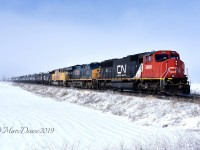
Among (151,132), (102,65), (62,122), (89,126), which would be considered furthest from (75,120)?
(102,65)

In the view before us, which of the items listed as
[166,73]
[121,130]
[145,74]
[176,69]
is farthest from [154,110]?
[145,74]

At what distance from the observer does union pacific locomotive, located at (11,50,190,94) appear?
64.0ft

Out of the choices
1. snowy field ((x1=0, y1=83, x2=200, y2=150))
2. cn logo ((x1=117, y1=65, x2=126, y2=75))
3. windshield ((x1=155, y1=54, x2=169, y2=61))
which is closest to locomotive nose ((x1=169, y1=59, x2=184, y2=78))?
windshield ((x1=155, y1=54, x2=169, y2=61))

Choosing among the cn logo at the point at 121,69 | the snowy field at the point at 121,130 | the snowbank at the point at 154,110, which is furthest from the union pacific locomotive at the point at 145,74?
the snowy field at the point at 121,130

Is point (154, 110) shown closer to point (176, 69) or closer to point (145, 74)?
point (176, 69)

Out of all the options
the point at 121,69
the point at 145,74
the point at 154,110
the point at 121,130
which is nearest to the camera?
the point at 121,130

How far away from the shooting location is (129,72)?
24672mm

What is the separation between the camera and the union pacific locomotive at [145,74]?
19.5 meters

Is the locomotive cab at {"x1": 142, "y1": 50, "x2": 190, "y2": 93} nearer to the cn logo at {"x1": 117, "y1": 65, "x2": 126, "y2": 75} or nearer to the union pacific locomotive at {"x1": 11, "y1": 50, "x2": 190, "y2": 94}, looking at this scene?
the union pacific locomotive at {"x1": 11, "y1": 50, "x2": 190, "y2": 94}

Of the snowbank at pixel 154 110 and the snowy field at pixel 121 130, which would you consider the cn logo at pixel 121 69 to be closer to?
the snowbank at pixel 154 110

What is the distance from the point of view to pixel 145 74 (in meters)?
21.9

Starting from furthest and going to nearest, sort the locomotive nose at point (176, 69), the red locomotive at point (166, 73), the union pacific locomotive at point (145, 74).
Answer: the locomotive nose at point (176, 69)
the union pacific locomotive at point (145, 74)
the red locomotive at point (166, 73)

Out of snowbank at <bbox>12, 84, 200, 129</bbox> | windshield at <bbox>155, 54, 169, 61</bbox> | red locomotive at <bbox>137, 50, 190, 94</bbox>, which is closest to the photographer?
snowbank at <bbox>12, 84, 200, 129</bbox>

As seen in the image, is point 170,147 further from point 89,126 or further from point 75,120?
point 75,120
